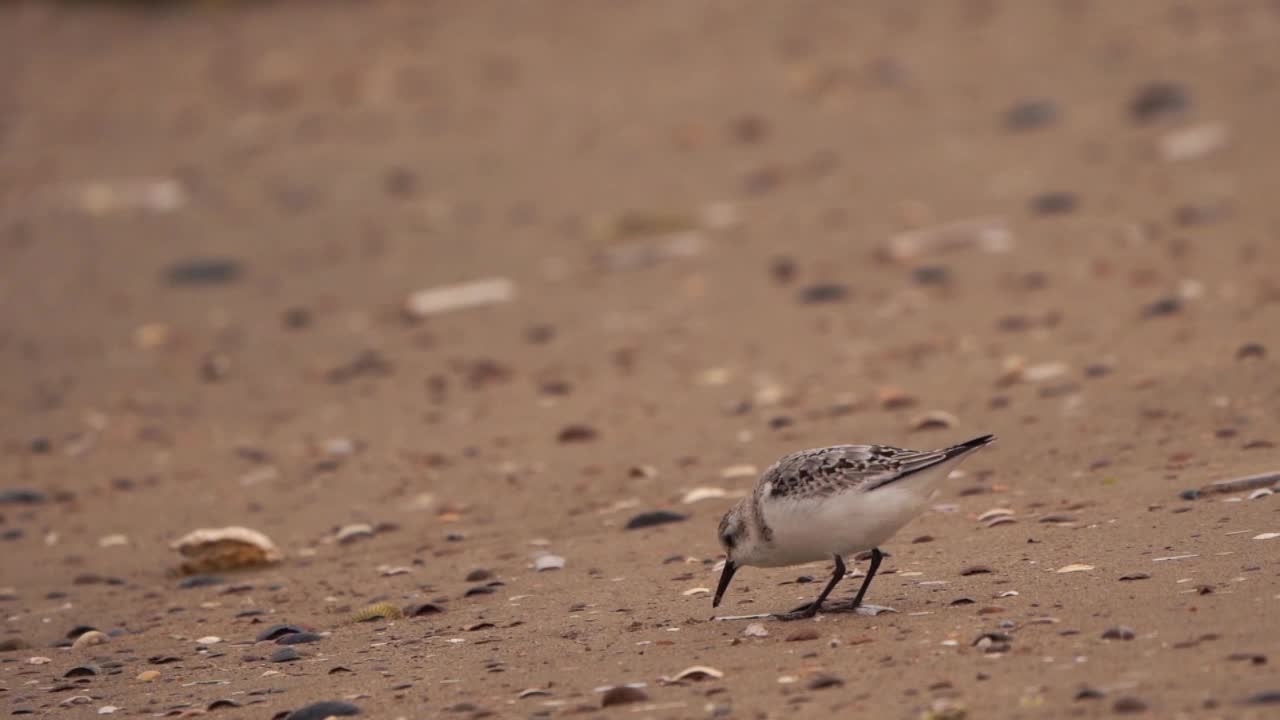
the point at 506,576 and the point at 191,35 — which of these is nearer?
the point at 506,576

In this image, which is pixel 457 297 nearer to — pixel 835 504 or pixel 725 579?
pixel 725 579

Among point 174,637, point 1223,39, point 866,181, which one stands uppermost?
point 1223,39

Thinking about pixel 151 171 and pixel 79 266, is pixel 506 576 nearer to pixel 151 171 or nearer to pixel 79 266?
pixel 79 266

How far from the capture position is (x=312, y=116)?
1566cm

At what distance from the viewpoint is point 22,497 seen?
348 inches

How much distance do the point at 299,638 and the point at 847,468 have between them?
2.06 m

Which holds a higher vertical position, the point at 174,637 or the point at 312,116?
the point at 312,116

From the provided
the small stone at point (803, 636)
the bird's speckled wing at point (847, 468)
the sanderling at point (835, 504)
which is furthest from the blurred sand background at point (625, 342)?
the bird's speckled wing at point (847, 468)

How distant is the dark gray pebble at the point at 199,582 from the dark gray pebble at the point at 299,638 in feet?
3.85

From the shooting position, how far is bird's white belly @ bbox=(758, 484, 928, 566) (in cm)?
541

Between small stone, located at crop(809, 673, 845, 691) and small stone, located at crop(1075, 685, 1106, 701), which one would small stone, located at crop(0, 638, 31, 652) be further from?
small stone, located at crop(1075, 685, 1106, 701)

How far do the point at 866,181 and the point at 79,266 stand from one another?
6155mm

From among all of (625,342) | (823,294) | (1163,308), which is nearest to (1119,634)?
(1163,308)

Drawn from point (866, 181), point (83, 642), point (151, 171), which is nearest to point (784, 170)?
point (866, 181)
